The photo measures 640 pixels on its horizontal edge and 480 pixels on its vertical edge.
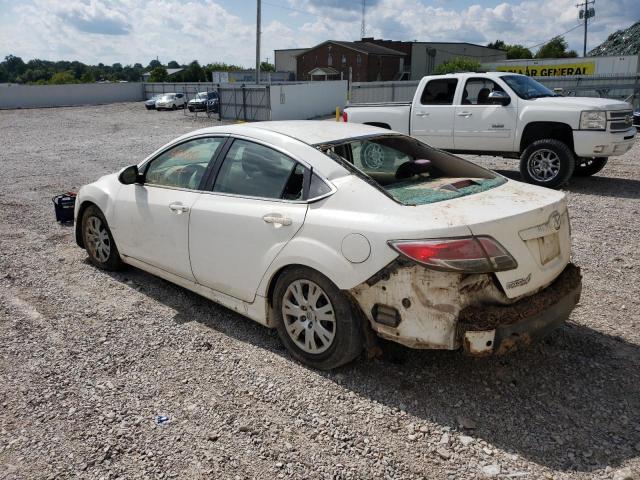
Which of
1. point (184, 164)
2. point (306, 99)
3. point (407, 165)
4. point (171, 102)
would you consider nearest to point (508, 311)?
point (407, 165)

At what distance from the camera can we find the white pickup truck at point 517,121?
9039mm

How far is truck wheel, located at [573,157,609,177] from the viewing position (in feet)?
32.8

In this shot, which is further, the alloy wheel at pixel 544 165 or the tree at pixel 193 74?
the tree at pixel 193 74

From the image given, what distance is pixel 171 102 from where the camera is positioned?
41.2 meters

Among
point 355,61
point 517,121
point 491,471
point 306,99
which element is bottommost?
point 491,471

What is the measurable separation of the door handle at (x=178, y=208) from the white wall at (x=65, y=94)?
50534 mm

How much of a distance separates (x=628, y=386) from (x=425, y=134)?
312 inches

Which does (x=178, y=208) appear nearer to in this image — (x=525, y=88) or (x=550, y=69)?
(x=525, y=88)

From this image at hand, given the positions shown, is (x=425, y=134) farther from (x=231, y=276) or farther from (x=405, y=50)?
(x=405, y=50)

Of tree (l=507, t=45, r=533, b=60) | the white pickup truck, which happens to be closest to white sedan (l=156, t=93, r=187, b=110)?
the white pickup truck

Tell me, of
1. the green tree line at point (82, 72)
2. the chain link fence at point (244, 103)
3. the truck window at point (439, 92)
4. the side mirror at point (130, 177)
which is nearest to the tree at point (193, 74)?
the green tree line at point (82, 72)

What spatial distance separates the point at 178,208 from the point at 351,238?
1700 mm

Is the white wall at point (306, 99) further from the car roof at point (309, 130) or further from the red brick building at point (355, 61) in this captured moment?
the car roof at point (309, 130)

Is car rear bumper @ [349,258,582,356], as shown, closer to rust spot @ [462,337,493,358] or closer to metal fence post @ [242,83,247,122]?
rust spot @ [462,337,493,358]
